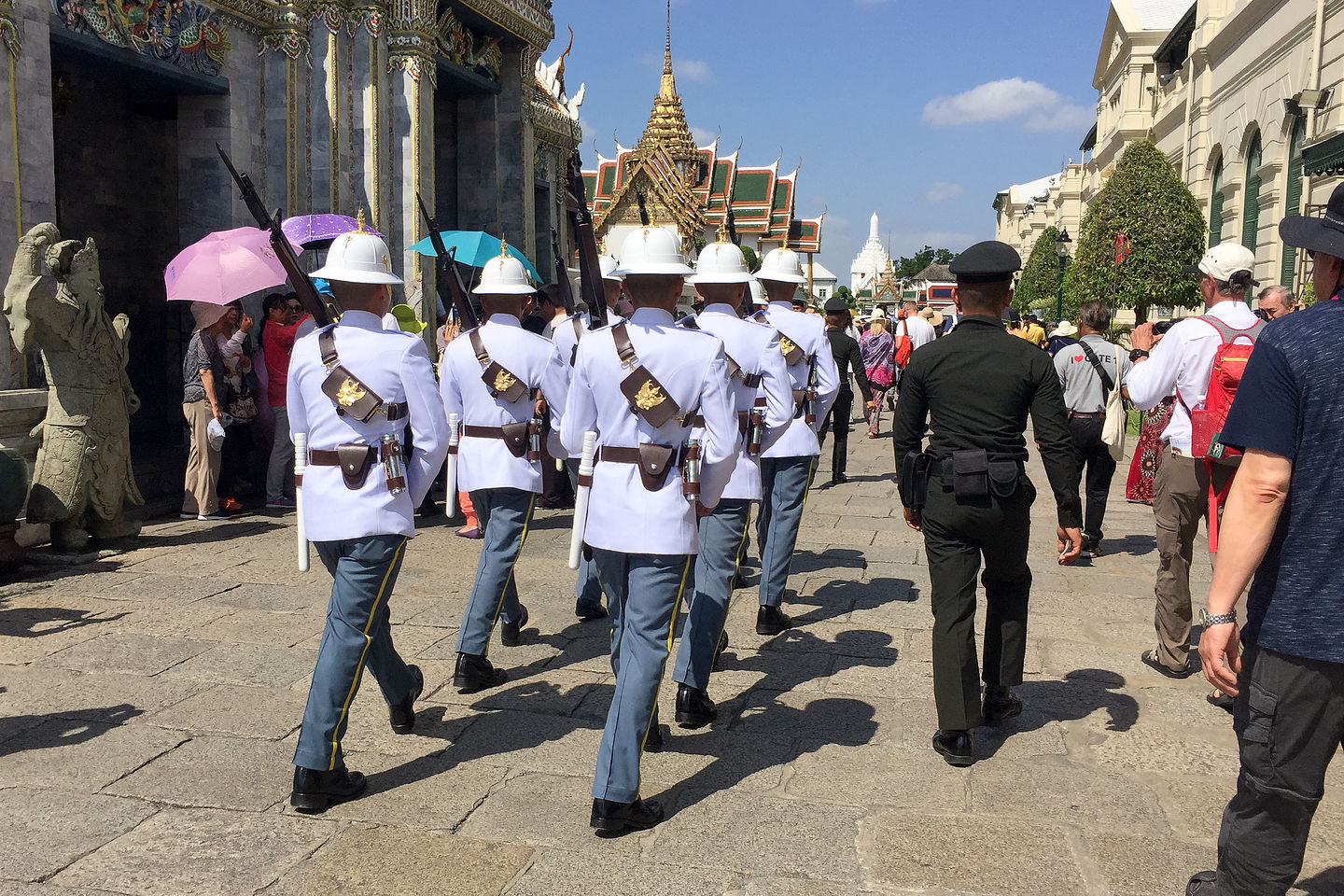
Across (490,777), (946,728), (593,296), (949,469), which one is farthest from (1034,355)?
(593,296)

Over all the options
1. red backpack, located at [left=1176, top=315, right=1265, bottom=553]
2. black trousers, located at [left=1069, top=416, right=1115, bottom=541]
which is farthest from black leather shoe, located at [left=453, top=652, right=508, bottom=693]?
black trousers, located at [left=1069, top=416, right=1115, bottom=541]

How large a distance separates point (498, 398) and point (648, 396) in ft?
6.16

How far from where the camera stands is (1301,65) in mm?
20578

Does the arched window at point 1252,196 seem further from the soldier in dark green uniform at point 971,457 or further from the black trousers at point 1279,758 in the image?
the black trousers at point 1279,758

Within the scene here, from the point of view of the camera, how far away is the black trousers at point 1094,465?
326 inches

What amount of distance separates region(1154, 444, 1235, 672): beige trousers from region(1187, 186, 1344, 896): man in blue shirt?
2.90 m

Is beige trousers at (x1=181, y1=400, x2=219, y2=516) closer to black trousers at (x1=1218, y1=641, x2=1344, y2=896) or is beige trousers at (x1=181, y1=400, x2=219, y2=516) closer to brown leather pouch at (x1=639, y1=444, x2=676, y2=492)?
brown leather pouch at (x1=639, y1=444, x2=676, y2=492)

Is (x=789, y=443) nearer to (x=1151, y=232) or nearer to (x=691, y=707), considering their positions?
(x=691, y=707)

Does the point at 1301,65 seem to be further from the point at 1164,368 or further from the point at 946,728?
the point at 946,728

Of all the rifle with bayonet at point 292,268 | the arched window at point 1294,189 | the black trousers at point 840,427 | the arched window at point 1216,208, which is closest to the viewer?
the rifle with bayonet at point 292,268

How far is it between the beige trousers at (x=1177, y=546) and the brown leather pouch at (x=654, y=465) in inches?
117

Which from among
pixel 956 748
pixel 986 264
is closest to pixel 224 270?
pixel 986 264

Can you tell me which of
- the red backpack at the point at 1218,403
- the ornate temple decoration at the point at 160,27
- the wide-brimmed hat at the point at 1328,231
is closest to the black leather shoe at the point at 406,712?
the red backpack at the point at 1218,403

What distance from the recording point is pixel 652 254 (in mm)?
3824
